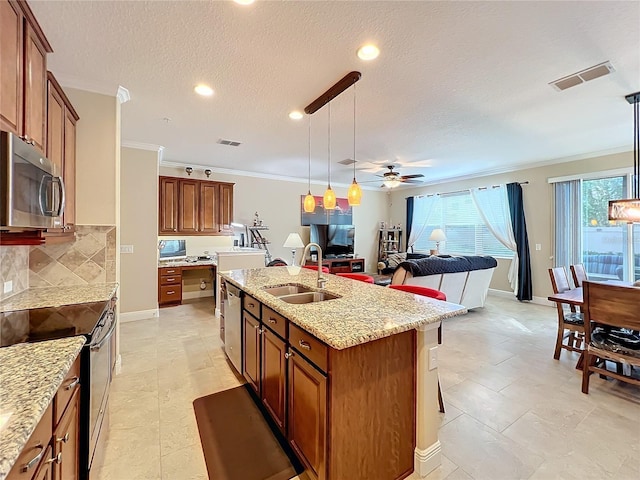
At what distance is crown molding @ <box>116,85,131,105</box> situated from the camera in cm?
277

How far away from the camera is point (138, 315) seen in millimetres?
4508

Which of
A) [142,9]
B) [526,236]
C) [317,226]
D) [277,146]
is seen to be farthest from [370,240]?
[142,9]

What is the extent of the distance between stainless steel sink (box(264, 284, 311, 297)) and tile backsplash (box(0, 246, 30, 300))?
1.92 meters

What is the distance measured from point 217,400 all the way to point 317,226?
16.9 ft

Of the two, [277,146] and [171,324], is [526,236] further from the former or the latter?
[171,324]

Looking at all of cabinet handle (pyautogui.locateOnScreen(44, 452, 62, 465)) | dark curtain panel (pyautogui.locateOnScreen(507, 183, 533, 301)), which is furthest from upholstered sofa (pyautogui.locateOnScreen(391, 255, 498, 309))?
cabinet handle (pyautogui.locateOnScreen(44, 452, 62, 465))

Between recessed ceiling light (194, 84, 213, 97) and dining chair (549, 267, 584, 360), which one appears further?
dining chair (549, 267, 584, 360)

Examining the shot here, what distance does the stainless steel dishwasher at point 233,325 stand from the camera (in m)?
2.68

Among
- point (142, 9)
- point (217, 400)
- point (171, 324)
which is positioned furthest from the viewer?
point (171, 324)

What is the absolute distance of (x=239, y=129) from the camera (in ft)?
12.8

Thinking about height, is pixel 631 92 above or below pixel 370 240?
above

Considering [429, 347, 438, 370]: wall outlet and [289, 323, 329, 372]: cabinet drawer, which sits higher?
[289, 323, 329, 372]: cabinet drawer

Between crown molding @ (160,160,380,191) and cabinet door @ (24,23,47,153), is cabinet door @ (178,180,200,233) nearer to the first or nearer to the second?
crown molding @ (160,160,380,191)

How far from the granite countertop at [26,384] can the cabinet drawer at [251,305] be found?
111 cm
